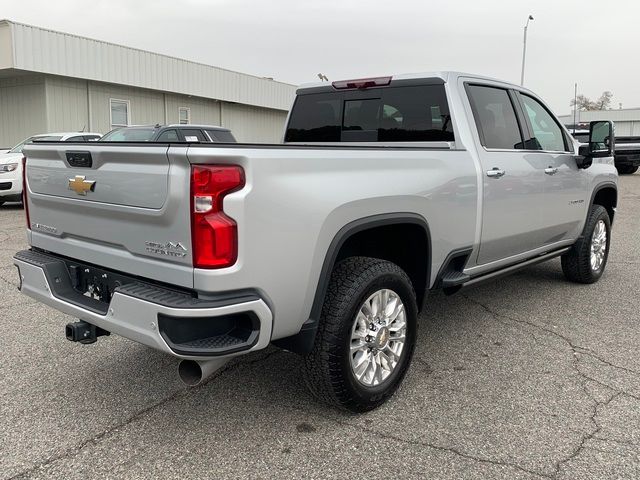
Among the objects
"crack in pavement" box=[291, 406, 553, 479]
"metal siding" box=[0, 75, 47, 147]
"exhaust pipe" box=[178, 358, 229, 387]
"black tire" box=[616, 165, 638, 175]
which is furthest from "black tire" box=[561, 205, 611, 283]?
"black tire" box=[616, 165, 638, 175]

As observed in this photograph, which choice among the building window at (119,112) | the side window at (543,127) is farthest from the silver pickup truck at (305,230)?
the building window at (119,112)

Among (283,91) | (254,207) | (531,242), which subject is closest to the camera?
(254,207)

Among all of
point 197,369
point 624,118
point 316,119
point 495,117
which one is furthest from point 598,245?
point 624,118

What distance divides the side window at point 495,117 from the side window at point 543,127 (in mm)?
328

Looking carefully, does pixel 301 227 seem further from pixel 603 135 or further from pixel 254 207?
pixel 603 135

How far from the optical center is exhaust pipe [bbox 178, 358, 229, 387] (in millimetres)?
2553

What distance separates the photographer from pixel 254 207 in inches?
95.7

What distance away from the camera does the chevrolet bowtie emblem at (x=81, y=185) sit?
2.84 metres

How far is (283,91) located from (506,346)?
83.7ft

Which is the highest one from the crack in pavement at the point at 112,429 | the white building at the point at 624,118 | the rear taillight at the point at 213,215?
the white building at the point at 624,118

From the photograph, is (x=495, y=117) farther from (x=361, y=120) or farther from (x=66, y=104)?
(x=66, y=104)

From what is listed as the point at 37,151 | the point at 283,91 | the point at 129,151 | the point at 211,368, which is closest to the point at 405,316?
the point at 211,368

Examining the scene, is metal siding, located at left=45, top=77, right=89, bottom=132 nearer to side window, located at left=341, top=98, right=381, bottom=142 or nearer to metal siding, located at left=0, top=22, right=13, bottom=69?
metal siding, located at left=0, top=22, right=13, bottom=69

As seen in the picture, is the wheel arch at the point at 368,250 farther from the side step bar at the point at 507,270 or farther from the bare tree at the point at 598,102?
the bare tree at the point at 598,102
